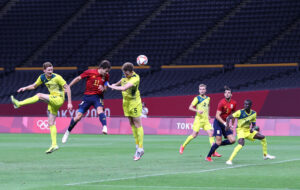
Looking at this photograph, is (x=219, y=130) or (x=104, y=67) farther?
(x=219, y=130)

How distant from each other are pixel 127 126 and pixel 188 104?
4.63 m

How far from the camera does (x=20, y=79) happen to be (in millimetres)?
42219

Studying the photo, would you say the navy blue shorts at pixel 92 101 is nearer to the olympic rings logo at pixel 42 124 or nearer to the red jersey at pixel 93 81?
the red jersey at pixel 93 81

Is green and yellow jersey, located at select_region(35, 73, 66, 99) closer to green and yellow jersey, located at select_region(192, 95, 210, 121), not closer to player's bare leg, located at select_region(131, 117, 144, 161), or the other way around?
player's bare leg, located at select_region(131, 117, 144, 161)

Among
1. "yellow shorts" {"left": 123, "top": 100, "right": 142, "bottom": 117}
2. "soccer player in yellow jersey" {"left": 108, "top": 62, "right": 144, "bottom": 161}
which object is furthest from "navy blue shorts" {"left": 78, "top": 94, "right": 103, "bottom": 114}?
"yellow shorts" {"left": 123, "top": 100, "right": 142, "bottom": 117}

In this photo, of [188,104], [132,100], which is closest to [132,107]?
[132,100]

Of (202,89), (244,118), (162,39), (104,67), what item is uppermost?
(162,39)

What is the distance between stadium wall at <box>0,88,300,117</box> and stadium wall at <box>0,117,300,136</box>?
304 centimetres

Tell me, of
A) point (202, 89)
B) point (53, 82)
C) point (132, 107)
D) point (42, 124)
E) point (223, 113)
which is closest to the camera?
point (132, 107)

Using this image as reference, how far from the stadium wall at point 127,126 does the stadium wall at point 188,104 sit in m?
3.04

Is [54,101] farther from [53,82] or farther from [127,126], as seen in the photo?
[127,126]

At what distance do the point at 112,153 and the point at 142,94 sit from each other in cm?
1889

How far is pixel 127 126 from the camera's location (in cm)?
3328

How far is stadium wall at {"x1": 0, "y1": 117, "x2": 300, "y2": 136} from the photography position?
30891 millimetres
